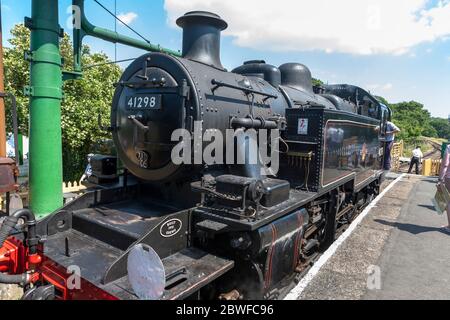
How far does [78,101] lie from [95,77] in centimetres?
185

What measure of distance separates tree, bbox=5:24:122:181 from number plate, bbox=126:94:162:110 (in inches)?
328

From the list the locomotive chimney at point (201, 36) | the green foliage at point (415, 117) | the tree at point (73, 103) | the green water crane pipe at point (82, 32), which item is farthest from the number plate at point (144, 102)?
the green foliage at point (415, 117)

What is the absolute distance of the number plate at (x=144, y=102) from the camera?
3.50m

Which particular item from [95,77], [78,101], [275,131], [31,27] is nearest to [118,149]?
[275,131]

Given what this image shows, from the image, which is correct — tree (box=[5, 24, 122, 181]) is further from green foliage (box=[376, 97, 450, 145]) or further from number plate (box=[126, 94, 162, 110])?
green foliage (box=[376, 97, 450, 145])

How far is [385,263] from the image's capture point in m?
4.54

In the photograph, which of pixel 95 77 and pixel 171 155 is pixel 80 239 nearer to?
pixel 171 155

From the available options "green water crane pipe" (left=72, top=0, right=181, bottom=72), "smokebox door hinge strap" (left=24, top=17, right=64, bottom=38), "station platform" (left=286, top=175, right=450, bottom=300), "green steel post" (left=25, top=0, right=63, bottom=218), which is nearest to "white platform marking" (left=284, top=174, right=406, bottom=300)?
"station platform" (left=286, top=175, right=450, bottom=300)

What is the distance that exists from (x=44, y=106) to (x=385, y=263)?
6.57m

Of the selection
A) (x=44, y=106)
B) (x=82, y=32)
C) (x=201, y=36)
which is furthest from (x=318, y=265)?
(x=82, y=32)

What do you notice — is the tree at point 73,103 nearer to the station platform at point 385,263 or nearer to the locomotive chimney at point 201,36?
the locomotive chimney at point 201,36

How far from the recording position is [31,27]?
245 inches

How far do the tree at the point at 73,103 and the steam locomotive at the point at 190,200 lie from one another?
8401 mm

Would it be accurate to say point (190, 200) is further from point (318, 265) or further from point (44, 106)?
point (44, 106)
